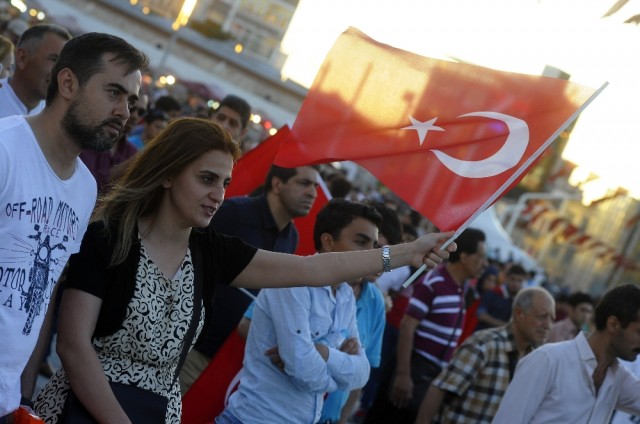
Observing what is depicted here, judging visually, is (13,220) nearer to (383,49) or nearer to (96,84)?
(96,84)

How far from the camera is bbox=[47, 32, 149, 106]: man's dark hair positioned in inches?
123

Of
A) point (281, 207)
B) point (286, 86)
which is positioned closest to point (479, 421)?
point (281, 207)

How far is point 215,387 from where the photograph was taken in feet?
16.4

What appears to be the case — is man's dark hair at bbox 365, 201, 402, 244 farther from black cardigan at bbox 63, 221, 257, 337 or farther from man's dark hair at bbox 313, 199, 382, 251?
black cardigan at bbox 63, 221, 257, 337

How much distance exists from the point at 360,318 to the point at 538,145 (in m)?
1.74

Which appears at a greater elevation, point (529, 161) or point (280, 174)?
point (529, 161)

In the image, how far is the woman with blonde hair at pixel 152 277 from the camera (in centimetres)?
317

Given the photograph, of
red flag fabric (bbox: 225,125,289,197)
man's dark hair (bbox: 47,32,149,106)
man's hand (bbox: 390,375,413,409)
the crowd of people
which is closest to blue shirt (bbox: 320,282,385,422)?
the crowd of people

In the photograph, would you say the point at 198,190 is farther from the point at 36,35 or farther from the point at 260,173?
the point at 260,173

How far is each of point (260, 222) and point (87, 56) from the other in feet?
10.1

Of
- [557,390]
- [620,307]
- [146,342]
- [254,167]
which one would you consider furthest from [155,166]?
[254,167]

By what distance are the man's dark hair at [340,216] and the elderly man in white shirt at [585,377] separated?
3.70 ft

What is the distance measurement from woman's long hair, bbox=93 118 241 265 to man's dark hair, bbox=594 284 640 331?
2.75 m

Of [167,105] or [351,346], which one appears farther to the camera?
[167,105]
